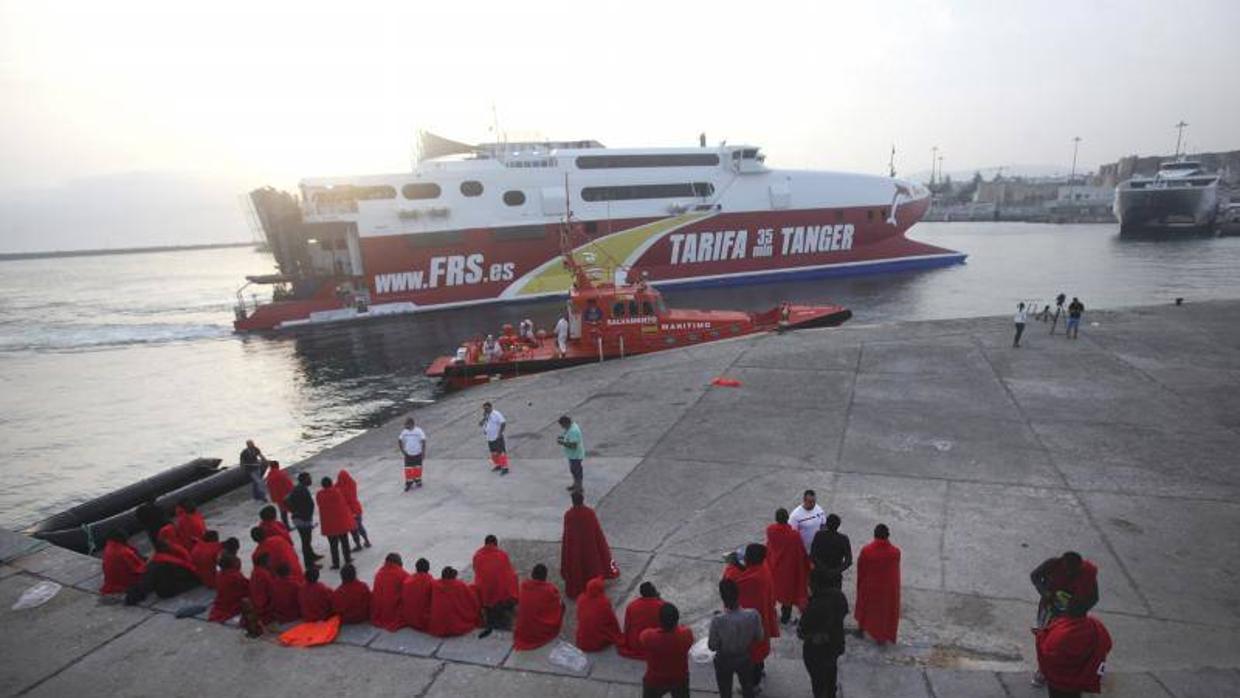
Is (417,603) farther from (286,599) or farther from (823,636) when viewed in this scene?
(823,636)

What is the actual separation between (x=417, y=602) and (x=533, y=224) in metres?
36.5

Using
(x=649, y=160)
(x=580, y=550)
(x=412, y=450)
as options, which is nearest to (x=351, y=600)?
(x=580, y=550)

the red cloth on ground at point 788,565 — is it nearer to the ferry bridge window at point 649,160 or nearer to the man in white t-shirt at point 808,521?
the man in white t-shirt at point 808,521

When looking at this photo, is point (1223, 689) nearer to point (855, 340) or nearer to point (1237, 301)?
point (855, 340)

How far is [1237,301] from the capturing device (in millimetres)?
21391

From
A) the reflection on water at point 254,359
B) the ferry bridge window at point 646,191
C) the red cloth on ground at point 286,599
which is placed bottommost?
the reflection on water at point 254,359

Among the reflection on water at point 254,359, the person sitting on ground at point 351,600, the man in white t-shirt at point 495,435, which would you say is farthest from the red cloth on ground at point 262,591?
the reflection on water at point 254,359

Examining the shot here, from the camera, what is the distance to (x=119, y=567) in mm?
7273

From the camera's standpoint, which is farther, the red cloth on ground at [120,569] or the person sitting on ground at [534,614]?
the red cloth on ground at [120,569]

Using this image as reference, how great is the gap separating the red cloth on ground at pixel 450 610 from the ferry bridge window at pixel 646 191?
37.9 metres

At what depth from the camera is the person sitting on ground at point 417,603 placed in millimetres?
6379

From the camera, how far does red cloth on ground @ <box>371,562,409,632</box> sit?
6457mm

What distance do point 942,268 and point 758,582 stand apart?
182 ft

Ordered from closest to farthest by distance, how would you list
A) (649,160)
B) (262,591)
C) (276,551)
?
(262,591) < (276,551) < (649,160)
